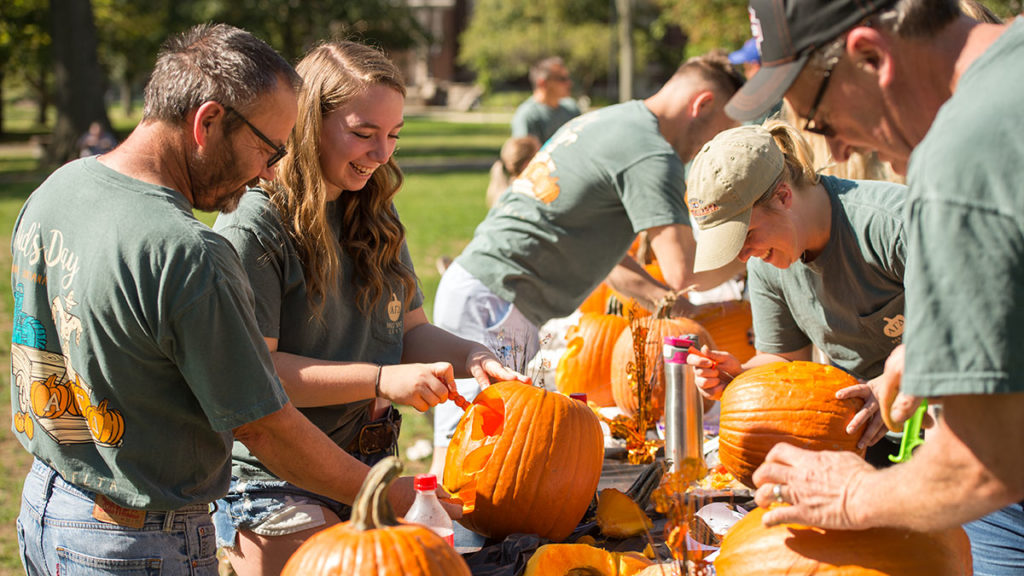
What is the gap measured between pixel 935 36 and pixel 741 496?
1.60 m

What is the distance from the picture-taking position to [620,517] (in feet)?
7.87

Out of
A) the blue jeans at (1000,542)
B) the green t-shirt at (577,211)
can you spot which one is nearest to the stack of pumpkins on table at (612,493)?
the blue jeans at (1000,542)

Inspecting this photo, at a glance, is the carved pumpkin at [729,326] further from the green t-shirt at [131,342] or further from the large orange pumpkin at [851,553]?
the green t-shirt at [131,342]

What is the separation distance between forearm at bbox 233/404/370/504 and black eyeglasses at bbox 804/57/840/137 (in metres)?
1.22

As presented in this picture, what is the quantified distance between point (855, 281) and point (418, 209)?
14358mm

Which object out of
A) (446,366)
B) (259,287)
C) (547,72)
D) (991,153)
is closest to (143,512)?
(259,287)

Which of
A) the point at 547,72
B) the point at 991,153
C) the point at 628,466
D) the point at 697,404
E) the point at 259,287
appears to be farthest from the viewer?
the point at 547,72

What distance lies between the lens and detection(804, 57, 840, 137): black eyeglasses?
4.90 ft

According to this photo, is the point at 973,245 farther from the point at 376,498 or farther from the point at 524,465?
the point at 524,465

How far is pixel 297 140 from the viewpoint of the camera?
8.27 ft

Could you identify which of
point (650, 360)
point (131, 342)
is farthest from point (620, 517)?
point (131, 342)

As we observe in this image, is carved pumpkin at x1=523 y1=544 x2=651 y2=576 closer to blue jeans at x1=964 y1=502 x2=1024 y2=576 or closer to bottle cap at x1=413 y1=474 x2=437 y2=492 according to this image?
bottle cap at x1=413 y1=474 x2=437 y2=492

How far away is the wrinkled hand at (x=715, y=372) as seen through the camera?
2.85 meters

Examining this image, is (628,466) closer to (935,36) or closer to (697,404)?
(697,404)
